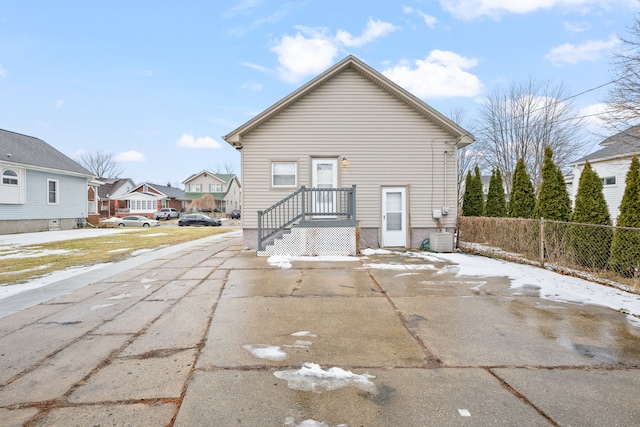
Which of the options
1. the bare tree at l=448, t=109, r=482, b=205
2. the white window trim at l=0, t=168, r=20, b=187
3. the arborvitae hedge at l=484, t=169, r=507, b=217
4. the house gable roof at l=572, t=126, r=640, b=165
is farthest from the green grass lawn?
the bare tree at l=448, t=109, r=482, b=205

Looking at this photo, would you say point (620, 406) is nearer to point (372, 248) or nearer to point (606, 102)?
point (372, 248)

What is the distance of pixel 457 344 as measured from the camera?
3328mm

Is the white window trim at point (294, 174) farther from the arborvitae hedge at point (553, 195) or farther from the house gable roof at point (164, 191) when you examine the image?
the house gable roof at point (164, 191)

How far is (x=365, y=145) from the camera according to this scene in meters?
10.5

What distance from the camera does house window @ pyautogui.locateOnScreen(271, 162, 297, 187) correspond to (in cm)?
1037

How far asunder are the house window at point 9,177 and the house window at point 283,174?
17.0 m

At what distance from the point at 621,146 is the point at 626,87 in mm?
5692

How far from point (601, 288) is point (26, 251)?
16.3 meters

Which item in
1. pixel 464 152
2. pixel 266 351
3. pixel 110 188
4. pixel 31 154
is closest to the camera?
pixel 266 351

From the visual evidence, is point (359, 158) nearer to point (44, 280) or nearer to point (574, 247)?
point (574, 247)

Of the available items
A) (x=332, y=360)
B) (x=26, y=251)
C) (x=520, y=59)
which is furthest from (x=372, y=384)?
(x=520, y=59)

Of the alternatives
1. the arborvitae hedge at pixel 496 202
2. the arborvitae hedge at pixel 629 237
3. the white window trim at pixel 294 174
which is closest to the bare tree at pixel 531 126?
the arborvitae hedge at pixel 496 202

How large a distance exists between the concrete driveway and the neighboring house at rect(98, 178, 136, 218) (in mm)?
46410

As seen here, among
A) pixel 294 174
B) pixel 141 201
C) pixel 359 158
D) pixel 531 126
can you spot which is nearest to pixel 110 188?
pixel 141 201
